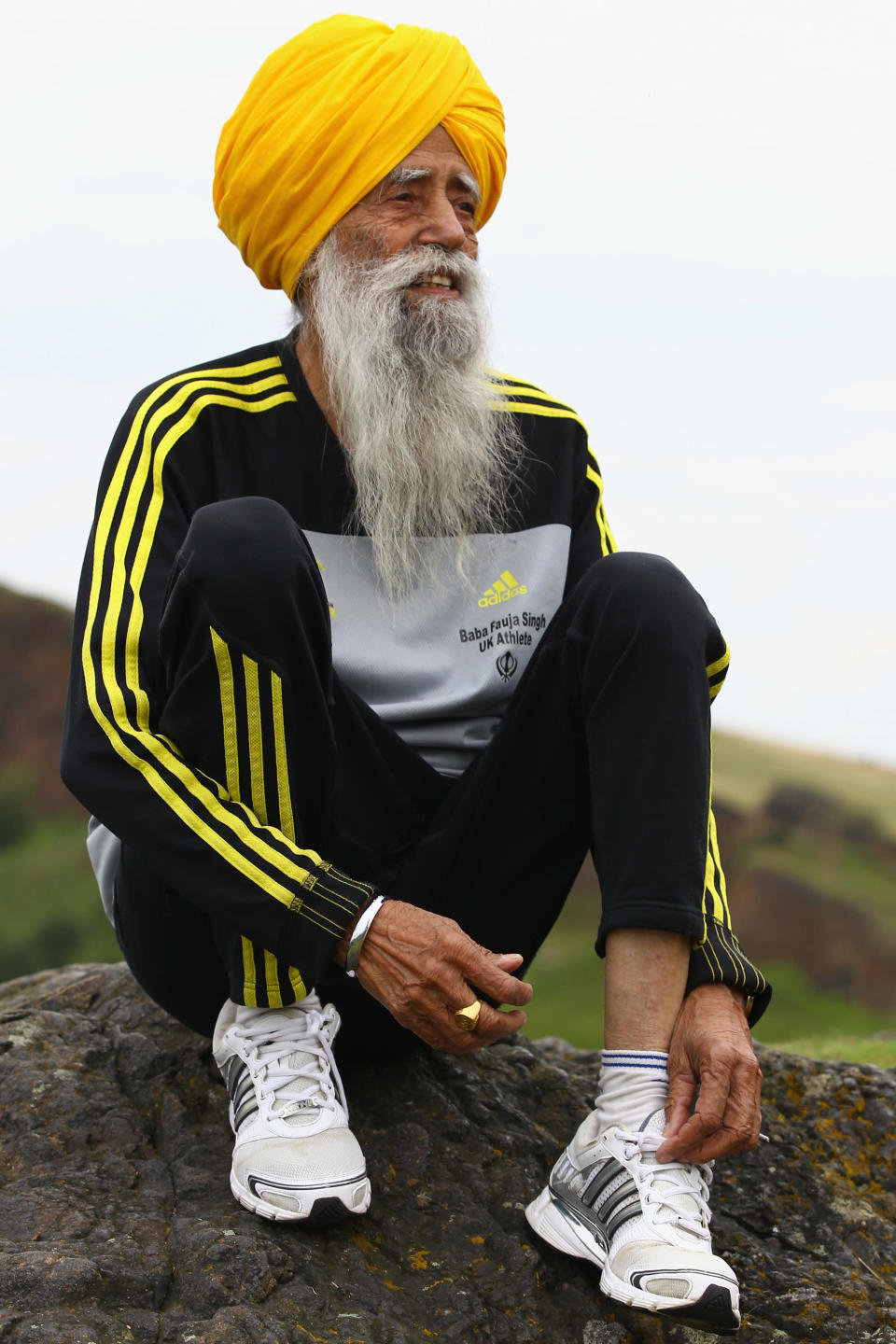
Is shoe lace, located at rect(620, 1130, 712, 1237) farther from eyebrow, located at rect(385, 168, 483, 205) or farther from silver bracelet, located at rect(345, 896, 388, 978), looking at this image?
eyebrow, located at rect(385, 168, 483, 205)

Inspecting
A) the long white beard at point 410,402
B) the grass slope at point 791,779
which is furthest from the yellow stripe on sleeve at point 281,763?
the grass slope at point 791,779

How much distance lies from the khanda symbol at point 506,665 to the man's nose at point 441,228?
1127 millimetres

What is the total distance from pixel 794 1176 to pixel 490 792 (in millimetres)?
1268

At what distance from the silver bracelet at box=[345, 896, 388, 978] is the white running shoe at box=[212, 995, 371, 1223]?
0.28 meters

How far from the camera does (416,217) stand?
3.32m

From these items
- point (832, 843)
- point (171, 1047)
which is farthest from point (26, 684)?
point (171, 1047)

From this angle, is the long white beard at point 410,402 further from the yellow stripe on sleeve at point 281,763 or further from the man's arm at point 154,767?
the yellow stripe on sleeve at point 281,763

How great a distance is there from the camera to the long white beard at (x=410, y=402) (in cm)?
→ 306

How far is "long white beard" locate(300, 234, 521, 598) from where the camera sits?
3064 millimetres

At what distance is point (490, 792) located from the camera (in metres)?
2.53

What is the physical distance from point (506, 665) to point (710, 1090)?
110cm

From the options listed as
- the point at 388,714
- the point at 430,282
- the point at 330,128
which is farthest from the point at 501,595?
the point at 330,128

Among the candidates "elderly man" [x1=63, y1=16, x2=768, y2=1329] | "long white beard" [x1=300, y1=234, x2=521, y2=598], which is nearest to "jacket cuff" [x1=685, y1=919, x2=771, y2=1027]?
"elderly man" [x1=63, y1=16, x2=768, y2=1329]

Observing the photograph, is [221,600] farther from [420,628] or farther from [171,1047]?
[171,1047]
